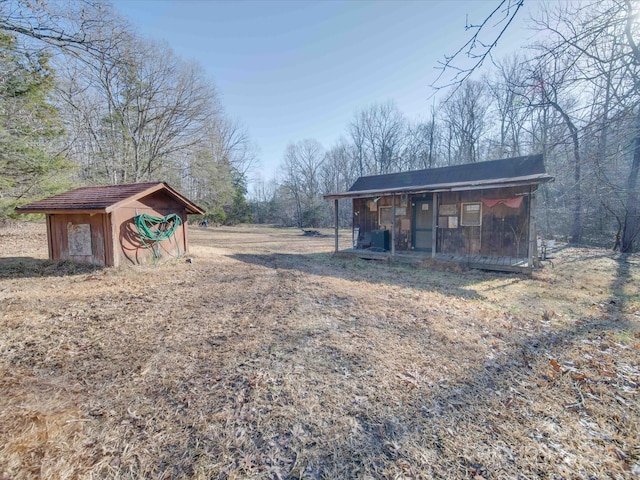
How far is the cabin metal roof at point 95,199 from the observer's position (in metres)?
6.92

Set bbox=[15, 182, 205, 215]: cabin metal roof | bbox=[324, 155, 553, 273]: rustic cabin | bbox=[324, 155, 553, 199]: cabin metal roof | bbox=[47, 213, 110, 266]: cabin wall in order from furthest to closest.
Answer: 1. bbox=[324, 155, 553, 273]: rustic cabin
2. bbox=[324, 155, 553, 199]: cabin metal roof
3. bbox=[47, 213, 110, 266]: cabin wall
4. bbox=[15, 182, 205, 215]: cabin metal roof

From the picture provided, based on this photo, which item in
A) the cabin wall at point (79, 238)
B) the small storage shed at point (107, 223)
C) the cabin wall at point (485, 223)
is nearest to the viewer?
the small storage shed at point (107, 223)

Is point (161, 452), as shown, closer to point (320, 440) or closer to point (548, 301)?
point (320, 440)

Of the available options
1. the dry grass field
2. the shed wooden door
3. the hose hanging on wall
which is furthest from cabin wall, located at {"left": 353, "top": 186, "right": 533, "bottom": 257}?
the hose hanging on wall

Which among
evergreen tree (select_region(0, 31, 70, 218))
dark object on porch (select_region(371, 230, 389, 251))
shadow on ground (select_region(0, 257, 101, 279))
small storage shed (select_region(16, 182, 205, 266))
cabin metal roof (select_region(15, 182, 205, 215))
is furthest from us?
dark object on porch (select_region(371, 230, 389, 251))

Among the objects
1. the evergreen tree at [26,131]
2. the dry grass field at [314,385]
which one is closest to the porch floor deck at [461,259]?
the dry grass field at [314,385]

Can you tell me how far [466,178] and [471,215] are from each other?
164 cm

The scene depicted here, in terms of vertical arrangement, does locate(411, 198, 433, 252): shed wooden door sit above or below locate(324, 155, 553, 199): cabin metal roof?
below

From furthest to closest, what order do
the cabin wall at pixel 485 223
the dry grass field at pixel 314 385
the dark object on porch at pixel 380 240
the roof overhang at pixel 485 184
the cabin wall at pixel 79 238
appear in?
1. the dark object on porch at pixel 380 240
2. the cabin wall at pixel 485 223
3. the cabin wall at pixel 79 238
4. the roof overhang at pixel 485 184
5. the dry grass field at pixel 314 385

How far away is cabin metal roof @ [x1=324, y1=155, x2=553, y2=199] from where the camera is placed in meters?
7.85

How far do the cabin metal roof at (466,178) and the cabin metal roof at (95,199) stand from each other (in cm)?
597

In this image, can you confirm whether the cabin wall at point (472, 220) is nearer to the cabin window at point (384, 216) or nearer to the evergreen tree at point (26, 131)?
the cabin window at point (384, 216)

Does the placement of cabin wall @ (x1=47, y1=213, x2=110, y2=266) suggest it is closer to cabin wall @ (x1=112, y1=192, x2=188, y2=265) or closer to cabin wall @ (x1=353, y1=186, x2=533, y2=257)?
cabin wall @ (x1=112, y1=192, x2=188, y2=265)

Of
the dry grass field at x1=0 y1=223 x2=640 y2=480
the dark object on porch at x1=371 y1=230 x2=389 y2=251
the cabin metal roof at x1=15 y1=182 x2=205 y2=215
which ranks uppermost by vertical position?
the cabin metal roof at x1=15 y1=182 x2=205 y2=215
